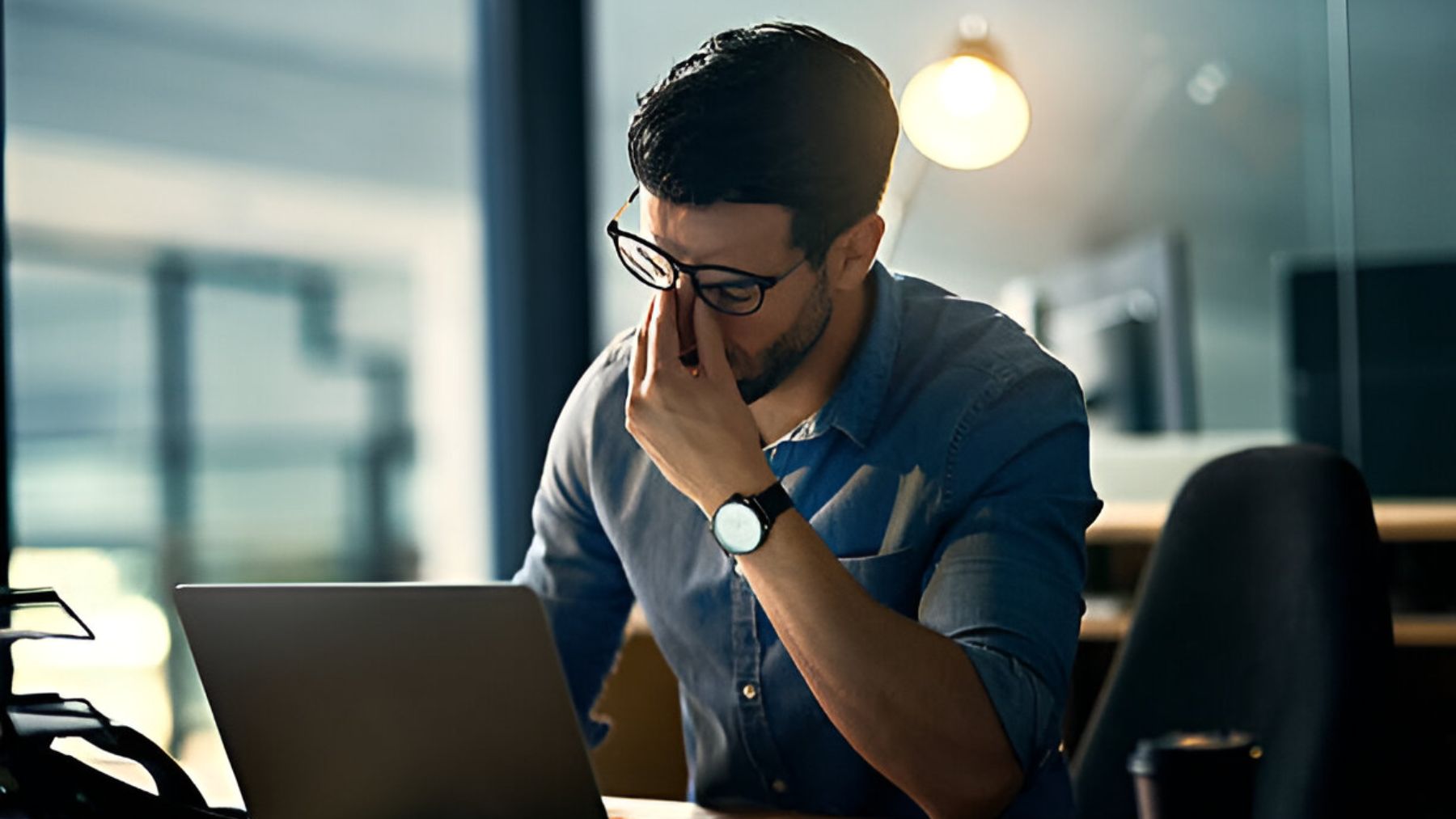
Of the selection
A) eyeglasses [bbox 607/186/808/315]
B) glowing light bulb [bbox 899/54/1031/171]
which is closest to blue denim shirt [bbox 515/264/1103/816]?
eyeglasses [bbox 607/186/808/315]

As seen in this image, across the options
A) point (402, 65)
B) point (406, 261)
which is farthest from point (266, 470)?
point (402, 65)

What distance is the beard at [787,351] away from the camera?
153 centimetres

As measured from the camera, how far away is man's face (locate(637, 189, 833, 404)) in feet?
4.80

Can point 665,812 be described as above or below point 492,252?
below

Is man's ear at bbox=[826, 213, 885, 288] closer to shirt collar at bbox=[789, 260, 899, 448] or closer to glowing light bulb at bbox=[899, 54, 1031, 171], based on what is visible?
shirt collar at bbox=[789, 260, 899, 448]

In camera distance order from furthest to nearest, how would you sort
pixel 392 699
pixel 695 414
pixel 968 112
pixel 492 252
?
1. pixel 492 252
2. pixel 968 112
3. pixel 695 414
4. pixel 392 699

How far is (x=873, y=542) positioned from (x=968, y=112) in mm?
1407

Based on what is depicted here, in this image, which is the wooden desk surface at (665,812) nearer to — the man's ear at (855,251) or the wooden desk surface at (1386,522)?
the man's ear at (855,251)

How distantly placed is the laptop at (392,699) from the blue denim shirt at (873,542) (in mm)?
411

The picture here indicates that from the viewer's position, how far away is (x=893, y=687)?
4.20 ft

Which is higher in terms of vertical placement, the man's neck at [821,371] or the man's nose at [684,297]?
the man's nose at [684,297]

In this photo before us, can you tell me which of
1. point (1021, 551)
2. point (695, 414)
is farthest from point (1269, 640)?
point (695, 414)

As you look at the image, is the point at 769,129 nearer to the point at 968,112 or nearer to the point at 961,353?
the point at 961,353

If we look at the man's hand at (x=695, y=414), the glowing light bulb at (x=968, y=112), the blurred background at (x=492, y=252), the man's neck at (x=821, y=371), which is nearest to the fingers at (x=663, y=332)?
the man's hand at (x=695, y=414)
